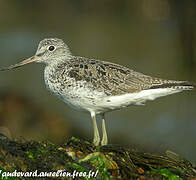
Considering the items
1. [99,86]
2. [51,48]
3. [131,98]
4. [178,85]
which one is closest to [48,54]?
[51,48]

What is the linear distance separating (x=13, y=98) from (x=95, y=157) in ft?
25.6

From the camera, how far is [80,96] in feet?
27.3

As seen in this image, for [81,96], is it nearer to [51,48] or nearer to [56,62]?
[56,62]

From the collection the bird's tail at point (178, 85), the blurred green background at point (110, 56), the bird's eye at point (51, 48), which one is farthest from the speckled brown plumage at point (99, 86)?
the blurred green background at point (110, 56)

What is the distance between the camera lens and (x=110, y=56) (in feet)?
60.4

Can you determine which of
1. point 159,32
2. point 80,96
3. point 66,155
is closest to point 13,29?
point 159,32

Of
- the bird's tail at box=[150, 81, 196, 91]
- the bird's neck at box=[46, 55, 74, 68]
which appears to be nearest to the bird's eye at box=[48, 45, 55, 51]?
the bird's neck at box=[46, 55, 74, 68]

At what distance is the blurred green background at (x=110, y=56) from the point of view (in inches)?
532

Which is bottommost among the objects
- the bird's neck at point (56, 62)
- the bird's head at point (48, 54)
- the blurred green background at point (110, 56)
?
the blurred green background at point (110, 56)

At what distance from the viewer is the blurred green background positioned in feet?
44.3

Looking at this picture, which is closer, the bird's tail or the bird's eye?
the bird's tail

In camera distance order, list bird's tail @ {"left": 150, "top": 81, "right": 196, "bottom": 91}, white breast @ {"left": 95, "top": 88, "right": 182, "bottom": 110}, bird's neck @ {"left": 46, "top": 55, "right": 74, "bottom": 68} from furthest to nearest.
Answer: bird's neck @ {"left": 46, "top": 55, "right": 74, "bottom": 68} < bird's tail @ {"left": 150, "top": 81, "right": 196, "bottom": 91} < white breast @ {"left": 95, "top": 88, "right": 182, "bottom": 110}

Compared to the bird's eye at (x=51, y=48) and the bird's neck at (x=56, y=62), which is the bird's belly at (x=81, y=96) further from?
the bird's eye at (x=51, y=48)

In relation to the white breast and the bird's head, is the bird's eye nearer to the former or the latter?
the bird's head
